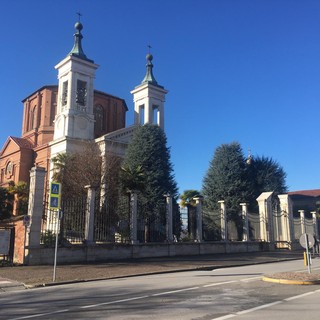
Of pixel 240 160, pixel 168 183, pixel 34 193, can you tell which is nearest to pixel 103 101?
pixel 240 160

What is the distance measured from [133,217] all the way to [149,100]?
30.5 metres

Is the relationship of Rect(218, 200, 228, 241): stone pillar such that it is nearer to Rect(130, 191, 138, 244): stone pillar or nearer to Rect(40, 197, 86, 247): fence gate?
Rect(130, 191, 138, 244): stone pillar

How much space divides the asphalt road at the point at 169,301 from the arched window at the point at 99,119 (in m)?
48.6

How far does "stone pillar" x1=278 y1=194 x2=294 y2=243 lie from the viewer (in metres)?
31.9

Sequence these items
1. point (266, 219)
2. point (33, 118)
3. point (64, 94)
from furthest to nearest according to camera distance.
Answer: point (33, 118) → point (64, 94) → point (266, 219)

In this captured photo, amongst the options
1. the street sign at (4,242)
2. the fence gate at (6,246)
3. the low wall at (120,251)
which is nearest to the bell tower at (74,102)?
the low wall at (120,251)

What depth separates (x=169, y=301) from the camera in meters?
8.32

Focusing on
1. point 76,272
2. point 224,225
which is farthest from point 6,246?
point 224,225

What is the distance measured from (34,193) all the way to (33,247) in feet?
8.01

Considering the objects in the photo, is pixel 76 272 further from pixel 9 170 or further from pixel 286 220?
pixel 9 170

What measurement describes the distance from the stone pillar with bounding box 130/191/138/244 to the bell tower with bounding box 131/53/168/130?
28381 mm

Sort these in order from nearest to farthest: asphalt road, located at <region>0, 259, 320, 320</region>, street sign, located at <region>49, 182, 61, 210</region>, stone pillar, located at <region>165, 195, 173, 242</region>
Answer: asphalt road, located at <region>0, 259, 320, 320</region> → street sign, located at <region>49, 182, 61, 210</region> → stone pillar, located at <region>165, 195, 173, 242</region>

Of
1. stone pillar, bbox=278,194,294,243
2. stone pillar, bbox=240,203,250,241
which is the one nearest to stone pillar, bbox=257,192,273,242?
stone pillar, bbox=240,203,250,241

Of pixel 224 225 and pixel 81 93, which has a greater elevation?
pixel 81 93
